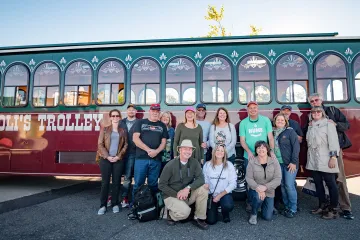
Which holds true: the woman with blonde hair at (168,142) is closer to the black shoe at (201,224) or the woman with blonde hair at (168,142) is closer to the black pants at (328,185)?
the black shoe at (201,224)

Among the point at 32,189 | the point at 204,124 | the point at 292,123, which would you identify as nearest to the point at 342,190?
the point at 292,123

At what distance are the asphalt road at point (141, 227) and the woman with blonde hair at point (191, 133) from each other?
48.3 inches

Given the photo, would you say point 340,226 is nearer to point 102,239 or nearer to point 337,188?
point 337,188

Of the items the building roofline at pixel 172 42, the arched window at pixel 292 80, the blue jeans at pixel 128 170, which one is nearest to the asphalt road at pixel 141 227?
the blue jeans at pixel 128 170

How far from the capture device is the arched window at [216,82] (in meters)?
5.15

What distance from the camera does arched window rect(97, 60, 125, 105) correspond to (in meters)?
5.39

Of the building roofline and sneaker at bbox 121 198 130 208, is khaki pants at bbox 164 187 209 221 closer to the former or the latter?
sneaker at bbox 121 198 130 208

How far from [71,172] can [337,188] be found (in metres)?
5.42

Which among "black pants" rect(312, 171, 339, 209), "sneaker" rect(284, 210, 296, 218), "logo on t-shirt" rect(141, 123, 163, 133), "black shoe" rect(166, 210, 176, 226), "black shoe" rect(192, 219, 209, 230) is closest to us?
"black shoe" rect(192, 219, 209, 230)

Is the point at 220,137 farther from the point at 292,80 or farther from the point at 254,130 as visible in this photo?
the point at 292,80

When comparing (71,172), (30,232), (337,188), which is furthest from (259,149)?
(71,172)

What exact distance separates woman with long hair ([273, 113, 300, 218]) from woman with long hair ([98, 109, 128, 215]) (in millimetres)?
2843

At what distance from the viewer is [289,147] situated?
422 cm

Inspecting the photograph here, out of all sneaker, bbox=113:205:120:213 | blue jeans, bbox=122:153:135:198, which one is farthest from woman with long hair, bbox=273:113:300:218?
sneaker, bbox=113:205:120:213
